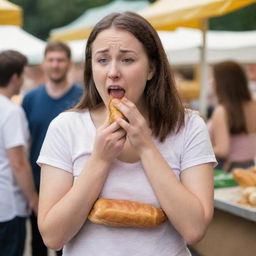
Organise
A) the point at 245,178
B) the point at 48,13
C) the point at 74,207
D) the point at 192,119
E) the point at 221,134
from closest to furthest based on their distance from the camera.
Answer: the point at 74,207, the point at 192,119, the point at 245,178, the point at 221,134, the point at 48,13

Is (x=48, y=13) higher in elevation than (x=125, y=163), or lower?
lower

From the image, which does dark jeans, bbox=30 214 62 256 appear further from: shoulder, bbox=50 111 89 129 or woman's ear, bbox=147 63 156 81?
woman's ear, bbox=147 63 156 81

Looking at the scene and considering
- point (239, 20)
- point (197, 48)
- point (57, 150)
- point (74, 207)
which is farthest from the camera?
point (239, 20)

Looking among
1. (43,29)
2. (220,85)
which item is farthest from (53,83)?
(43,29)

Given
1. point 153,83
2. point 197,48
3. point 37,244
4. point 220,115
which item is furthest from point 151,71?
point 197,48

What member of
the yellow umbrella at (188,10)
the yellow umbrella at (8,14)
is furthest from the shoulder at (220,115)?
the yellow umbrella at (8,14)

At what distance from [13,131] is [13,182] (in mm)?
411

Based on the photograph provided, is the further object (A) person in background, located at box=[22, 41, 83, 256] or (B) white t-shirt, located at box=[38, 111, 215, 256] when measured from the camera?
(A) person in background, located at box=[22, 41, 83, 256]

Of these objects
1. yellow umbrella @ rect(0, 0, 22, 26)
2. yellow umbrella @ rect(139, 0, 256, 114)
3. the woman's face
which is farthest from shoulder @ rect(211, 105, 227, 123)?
the woman's face

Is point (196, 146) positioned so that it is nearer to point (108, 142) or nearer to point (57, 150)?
point (108, 142)

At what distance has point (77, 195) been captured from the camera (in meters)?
1.70

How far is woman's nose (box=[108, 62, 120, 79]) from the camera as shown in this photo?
1.73 m

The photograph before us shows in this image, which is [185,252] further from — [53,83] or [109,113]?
[53,83]

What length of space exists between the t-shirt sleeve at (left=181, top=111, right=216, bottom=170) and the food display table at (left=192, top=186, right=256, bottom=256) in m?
1.35
